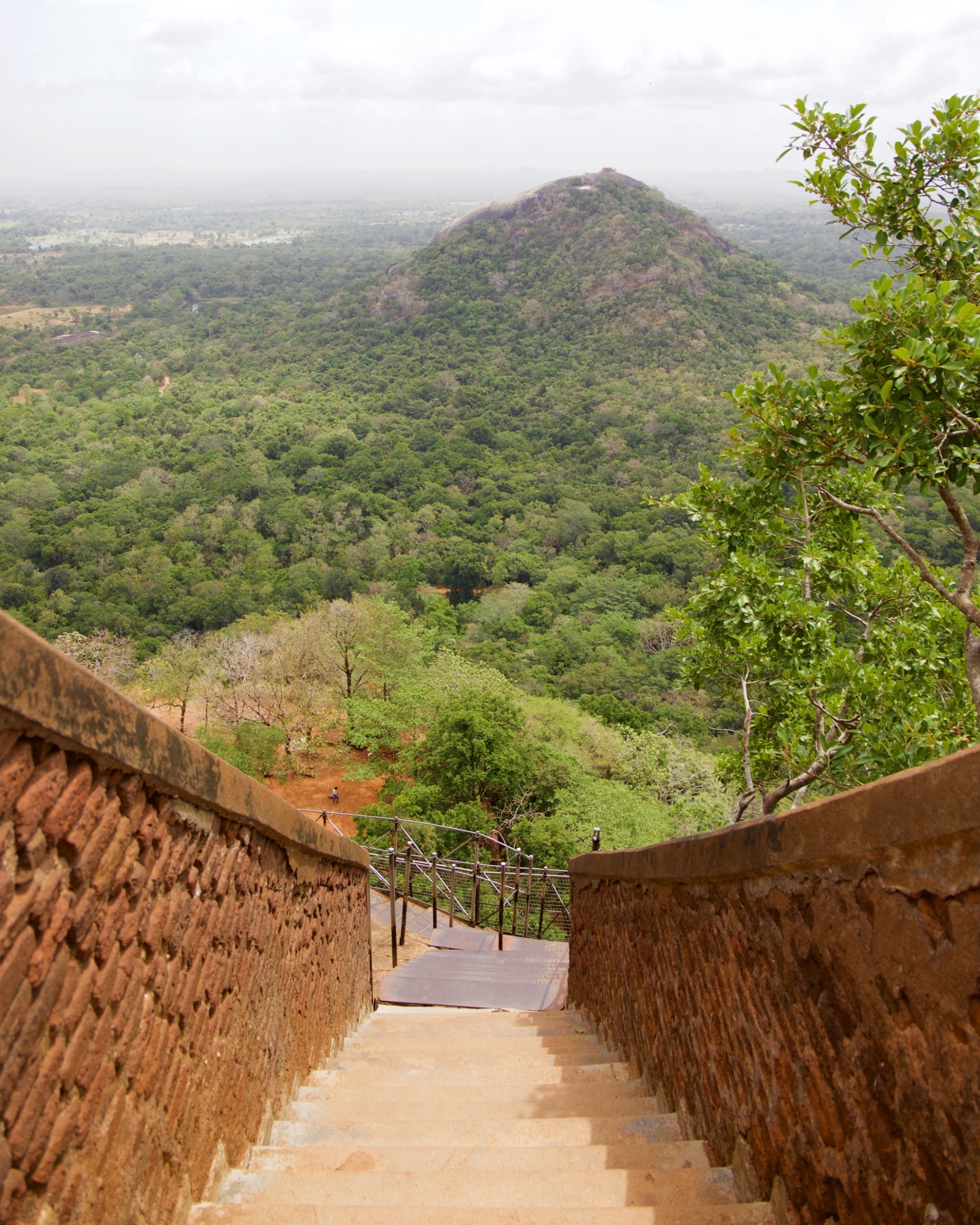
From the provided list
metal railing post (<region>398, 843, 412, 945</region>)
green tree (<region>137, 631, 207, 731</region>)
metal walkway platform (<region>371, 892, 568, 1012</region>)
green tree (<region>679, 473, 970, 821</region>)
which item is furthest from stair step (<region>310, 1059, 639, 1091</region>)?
green tree (<region>137, 631, 207, 731</region>)

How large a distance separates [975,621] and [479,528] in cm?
3992

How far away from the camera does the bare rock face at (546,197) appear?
259 feet

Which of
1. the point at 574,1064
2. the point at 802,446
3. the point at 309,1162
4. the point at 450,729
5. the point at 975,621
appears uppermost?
the point at 802,446

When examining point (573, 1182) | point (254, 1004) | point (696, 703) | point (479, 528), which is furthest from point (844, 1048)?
point (479, 528)

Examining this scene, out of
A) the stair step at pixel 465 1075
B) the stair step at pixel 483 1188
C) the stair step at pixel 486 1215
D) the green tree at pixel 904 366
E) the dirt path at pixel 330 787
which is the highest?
the green tree at pixel 904 366

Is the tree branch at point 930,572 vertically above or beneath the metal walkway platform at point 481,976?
above

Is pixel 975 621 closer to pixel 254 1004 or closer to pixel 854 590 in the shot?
pixel 854 590

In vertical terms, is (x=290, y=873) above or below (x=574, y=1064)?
above

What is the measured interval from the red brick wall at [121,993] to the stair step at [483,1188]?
179mm

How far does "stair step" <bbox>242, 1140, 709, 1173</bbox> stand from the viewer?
200cm

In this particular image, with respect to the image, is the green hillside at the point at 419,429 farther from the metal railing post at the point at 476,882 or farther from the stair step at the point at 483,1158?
the stair step at the point at 483,1158

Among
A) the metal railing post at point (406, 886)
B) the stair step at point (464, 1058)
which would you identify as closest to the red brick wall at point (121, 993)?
the stair step at point (464, 1058)

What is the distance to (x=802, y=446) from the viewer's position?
3688mm

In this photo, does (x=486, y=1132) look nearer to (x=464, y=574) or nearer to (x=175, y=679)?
(x=175, y=679)
